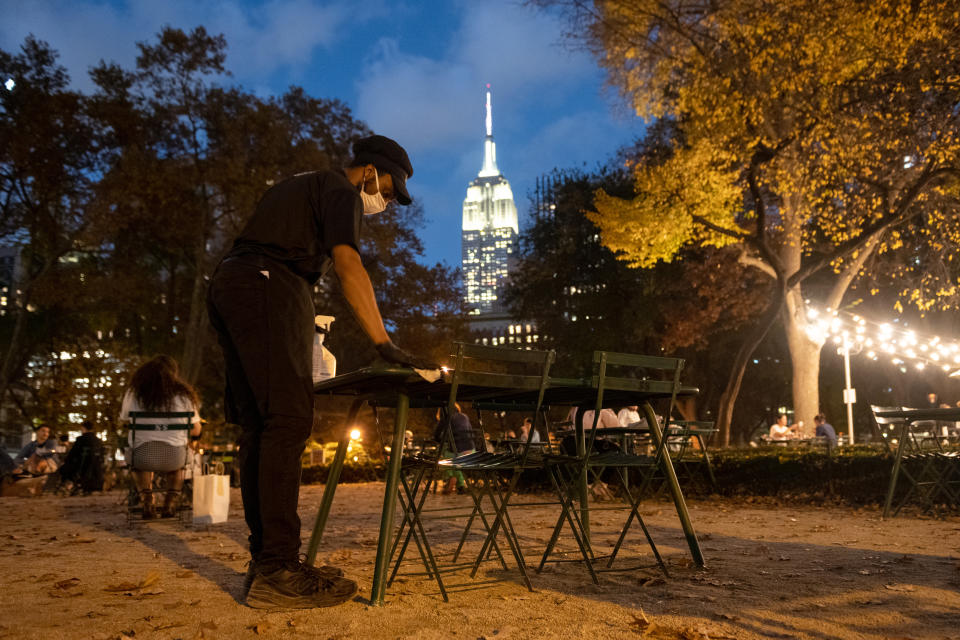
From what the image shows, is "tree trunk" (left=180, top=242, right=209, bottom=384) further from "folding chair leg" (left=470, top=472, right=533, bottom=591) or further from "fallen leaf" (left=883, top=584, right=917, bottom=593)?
"fallen leaf" (left=883, top=584, right=917, bottom=593)

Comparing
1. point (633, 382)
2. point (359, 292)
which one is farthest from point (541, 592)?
point (359, 292)

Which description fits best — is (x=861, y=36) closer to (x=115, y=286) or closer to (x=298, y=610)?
(x=298, y=610)

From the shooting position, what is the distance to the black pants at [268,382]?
3.36 metres

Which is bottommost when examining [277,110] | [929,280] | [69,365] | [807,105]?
[69,365]

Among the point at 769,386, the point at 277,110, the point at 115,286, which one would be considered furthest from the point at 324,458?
the point at 769,386

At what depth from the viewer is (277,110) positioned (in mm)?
22969

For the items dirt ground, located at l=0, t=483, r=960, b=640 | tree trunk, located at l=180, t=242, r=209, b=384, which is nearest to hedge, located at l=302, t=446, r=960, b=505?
dirt ground, located at l=0, t=483, r=960, b=640

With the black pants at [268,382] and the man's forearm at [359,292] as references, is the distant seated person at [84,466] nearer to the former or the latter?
the black pants at [268,382]

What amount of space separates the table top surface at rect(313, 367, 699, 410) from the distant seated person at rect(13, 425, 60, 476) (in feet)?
41.7

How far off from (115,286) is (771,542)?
21578 millimetres

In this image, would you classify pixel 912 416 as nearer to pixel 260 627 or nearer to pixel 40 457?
pixel 260 627

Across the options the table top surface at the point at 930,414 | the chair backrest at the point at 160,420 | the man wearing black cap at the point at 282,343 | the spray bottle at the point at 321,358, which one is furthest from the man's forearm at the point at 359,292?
the chair backrest at the point at 160,420

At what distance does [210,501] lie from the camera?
775 centimetres

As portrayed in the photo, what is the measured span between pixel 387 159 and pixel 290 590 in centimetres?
200
